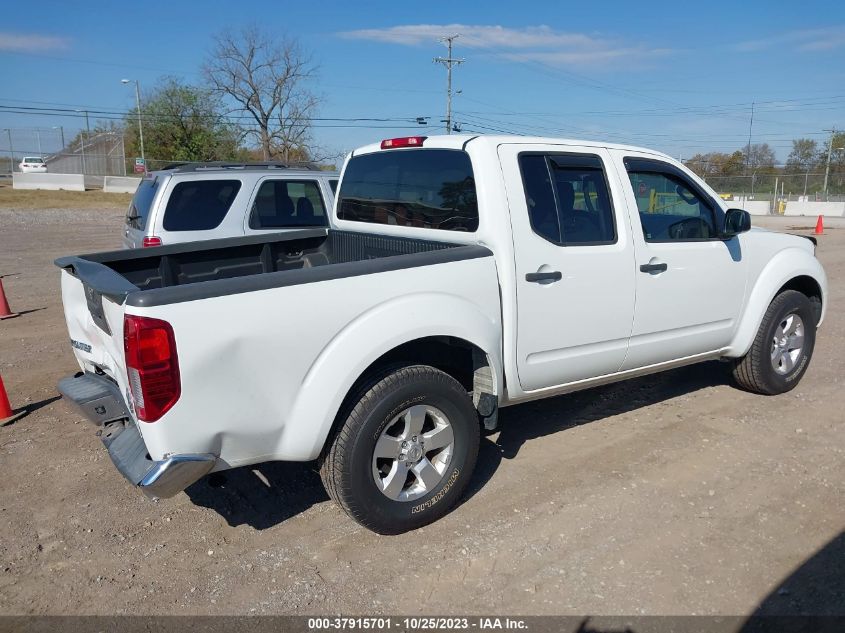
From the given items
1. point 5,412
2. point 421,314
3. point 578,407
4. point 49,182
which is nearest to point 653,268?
point 578,407

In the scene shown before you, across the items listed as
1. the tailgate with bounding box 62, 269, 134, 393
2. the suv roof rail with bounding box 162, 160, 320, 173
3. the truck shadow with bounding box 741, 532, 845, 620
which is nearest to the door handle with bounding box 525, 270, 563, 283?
the truck shadow with bounding box 741, 532, 845, 620

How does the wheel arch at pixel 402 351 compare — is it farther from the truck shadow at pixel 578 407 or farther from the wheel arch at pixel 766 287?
the wheel arch at pixel 766 287

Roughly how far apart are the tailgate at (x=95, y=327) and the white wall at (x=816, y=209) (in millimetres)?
41907

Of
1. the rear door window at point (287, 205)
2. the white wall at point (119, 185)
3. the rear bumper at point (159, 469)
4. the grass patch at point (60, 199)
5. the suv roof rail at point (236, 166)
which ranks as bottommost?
the grass patch at point (60, 199)

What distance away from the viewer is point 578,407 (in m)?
5.28

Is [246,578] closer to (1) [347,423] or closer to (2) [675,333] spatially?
(1) [347,423]

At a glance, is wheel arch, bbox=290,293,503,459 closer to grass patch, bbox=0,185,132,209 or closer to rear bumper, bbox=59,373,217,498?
rear bumper, bbox=59,373,217,498

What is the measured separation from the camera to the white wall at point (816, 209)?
38.4 metres

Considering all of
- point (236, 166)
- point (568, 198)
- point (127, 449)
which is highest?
point (236, 166)

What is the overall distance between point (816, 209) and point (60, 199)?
135 ft

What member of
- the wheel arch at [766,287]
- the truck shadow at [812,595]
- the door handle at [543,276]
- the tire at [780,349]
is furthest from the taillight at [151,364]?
the tire at [780,349]

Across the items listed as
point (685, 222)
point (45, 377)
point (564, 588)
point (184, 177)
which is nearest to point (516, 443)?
point (564, 588)

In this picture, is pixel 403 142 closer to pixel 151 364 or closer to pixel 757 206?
pixel 151 364

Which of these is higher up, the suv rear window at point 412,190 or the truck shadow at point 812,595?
the suv rear window at point 412,190
